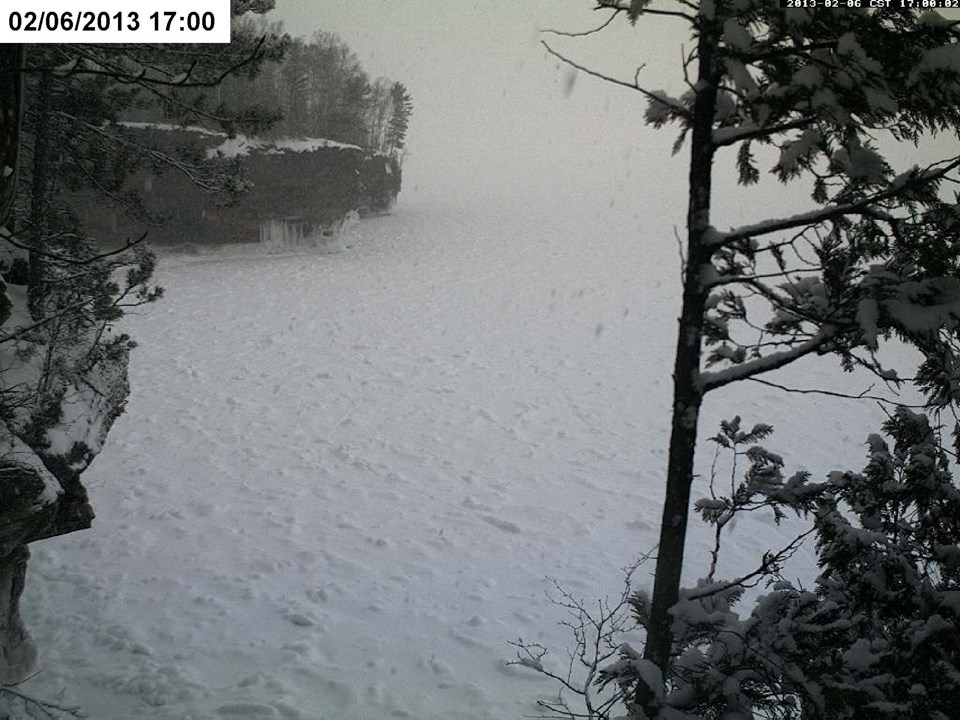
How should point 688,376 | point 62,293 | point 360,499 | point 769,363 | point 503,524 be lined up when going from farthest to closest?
1. point 360,499
2. point 503,524
3. point 62,293
4. point 688,376
5. point 769,363

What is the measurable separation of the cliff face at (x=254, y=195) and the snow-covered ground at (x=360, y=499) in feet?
11.4

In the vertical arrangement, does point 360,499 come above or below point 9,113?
below

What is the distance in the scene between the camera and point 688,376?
320 cm

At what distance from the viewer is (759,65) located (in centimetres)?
301

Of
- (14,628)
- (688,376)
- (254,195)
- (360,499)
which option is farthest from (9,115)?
(254,195)

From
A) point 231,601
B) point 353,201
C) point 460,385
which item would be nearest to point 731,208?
point 353,201

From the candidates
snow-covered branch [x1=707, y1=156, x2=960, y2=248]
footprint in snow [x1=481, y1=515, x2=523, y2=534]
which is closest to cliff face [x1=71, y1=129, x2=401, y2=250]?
footprint in snow [x1=481, y1=515, x2=523, y2=534]

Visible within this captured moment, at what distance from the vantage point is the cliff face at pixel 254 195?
21.6 meters

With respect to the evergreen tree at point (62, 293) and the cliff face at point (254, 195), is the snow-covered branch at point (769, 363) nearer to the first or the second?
the evergreen tree at point (62, 293)

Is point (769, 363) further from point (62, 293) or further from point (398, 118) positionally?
point (398, 118)

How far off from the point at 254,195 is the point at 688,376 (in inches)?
947

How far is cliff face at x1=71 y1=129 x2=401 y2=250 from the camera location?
21594 millimetres

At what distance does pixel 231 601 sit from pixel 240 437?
4.83m

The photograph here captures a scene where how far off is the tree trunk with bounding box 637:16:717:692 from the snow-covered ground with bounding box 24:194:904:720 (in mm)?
3026
